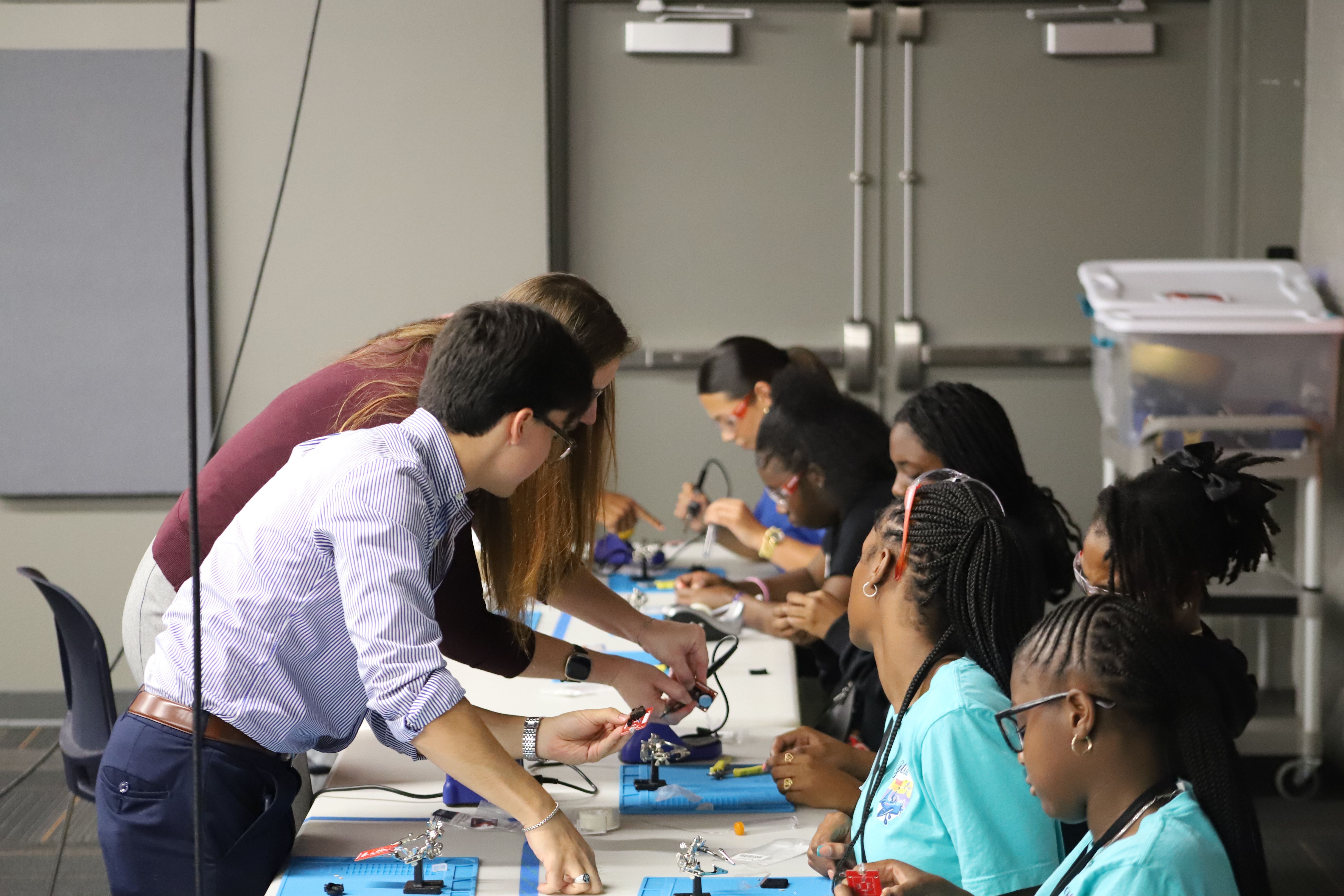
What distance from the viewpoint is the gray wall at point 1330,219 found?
370 centimetres

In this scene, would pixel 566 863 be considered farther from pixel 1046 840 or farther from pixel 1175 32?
pixel 1175 32

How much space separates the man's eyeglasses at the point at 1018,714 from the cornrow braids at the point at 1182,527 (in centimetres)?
64

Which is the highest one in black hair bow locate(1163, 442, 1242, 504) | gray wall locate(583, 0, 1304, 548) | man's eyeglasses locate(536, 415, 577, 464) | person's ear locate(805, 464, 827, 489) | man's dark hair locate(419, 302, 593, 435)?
gray wall locate(583, 0, 1304, 548)

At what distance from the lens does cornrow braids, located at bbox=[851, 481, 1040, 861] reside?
1.54 metres

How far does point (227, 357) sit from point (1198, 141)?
336 cm

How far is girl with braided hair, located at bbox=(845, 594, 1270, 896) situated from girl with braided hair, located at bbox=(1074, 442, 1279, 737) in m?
0.73

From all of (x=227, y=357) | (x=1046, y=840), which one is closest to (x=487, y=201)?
(x=227, y=357)

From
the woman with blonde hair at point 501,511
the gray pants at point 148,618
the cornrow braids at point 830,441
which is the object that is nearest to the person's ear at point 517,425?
the woman with blonde hair at point 501,511

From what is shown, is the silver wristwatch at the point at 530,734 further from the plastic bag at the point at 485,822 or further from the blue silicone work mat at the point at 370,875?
the blue silicone work mat at the point at 370,875

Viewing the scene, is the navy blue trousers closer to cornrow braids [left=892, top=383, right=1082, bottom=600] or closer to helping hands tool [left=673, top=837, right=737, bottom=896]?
helping hands tool [left=673, top=837, right=737, bottom=896]

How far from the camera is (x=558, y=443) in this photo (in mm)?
1507

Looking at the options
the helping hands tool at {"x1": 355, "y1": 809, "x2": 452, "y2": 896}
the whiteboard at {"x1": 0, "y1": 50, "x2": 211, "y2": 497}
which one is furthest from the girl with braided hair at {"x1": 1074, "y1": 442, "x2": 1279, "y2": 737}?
the whiteboard at {"x1": 0, "y1": 50, "x2": 211, "y2": 497}

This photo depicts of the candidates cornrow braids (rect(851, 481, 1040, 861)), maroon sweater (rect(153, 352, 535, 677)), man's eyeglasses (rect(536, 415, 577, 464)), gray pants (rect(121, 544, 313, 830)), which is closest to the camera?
man's eyeglasses (rect(536, 415, 577, 464))

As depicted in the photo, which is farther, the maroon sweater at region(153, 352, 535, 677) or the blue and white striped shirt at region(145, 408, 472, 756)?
the maroon sweater at region(153, 352, 535, 677)
